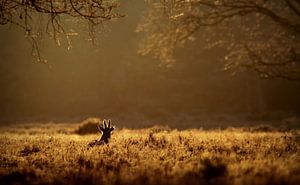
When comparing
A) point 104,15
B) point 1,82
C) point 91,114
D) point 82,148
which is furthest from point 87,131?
point 1,82

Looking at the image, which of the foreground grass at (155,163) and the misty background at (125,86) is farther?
the misty background at (125,86)

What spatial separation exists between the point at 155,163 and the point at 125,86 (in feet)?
125

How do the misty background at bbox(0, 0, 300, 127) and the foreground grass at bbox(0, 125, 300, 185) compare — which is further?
the misty background at bbox(0, 0, 300, 127)

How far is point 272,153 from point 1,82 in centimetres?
4335

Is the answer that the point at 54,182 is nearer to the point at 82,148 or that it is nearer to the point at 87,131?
the point at 82,148

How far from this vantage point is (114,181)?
7.36 metres

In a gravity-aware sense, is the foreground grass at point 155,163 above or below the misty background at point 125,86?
below

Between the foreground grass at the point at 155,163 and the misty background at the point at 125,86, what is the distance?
80.5ft

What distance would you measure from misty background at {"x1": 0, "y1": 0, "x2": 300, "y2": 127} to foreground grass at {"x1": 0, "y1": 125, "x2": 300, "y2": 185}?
24.5 m

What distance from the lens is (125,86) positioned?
47.1m

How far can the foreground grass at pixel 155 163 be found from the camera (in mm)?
7527

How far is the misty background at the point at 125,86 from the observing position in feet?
132

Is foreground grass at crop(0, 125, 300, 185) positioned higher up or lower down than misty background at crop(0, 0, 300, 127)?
lower down

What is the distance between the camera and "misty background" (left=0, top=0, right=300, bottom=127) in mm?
40125
